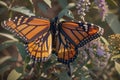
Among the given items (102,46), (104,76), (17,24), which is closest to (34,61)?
(17,24)

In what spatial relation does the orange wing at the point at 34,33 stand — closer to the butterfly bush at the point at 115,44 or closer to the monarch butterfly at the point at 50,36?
the monarch butterfly at the point at 50,36

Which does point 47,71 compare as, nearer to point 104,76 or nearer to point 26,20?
point 26,20

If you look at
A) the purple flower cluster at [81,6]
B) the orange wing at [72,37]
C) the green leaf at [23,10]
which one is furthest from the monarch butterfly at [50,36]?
the green leaf at [23,10]

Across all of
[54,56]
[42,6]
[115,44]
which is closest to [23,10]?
[42,6]

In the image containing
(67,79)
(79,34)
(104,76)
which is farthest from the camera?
(104,76)

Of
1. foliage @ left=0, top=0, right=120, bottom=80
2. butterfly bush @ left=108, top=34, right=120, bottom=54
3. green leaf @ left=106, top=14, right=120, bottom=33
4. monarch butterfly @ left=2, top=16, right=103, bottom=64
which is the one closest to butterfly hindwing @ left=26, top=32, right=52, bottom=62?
monarch butterfly @ left=2, top=16, right=103, bottom=64

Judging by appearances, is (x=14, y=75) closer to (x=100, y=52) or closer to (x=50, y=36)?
(x=50, y=36)

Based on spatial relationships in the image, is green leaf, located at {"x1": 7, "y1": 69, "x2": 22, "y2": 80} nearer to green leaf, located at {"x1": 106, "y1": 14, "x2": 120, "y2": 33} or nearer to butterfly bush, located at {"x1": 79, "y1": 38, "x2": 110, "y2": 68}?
butterfly bush, located at {"x1": 79, "y1": 38, "x2": 110, "y2": 68}
